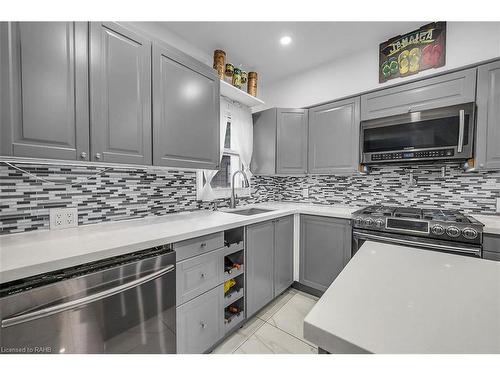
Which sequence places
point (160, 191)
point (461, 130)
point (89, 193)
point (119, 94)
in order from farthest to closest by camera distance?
point (160, 191) → point (461, 130) → point (89, 193) → point (119, 94)

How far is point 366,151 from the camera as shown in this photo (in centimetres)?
215

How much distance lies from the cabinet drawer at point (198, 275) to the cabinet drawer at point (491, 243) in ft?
5.98

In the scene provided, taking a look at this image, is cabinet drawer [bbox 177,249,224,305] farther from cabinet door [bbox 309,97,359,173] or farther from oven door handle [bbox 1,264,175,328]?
cabinet door [bbox 309,97,359,173]

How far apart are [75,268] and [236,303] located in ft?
4.01

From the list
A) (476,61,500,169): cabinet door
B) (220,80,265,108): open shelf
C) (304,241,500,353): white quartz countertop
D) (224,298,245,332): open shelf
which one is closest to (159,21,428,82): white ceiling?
(220,80,265,108): open shelf

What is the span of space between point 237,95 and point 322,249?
1.86 meters

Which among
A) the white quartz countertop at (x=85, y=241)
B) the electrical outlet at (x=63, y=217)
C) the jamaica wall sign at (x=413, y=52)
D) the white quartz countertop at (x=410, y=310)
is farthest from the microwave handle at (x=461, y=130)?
the electrical outlet at (x=63, y=217)

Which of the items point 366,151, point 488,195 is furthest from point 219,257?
point 488,195

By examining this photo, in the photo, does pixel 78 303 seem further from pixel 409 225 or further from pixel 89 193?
pixel 409 225

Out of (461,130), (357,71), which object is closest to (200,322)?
(461,130)

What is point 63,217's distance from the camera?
52.4 inches

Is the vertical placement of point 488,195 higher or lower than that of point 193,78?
lower

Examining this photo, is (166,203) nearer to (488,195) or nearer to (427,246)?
(427,246)

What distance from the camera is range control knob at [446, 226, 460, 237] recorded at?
4.96 ft
